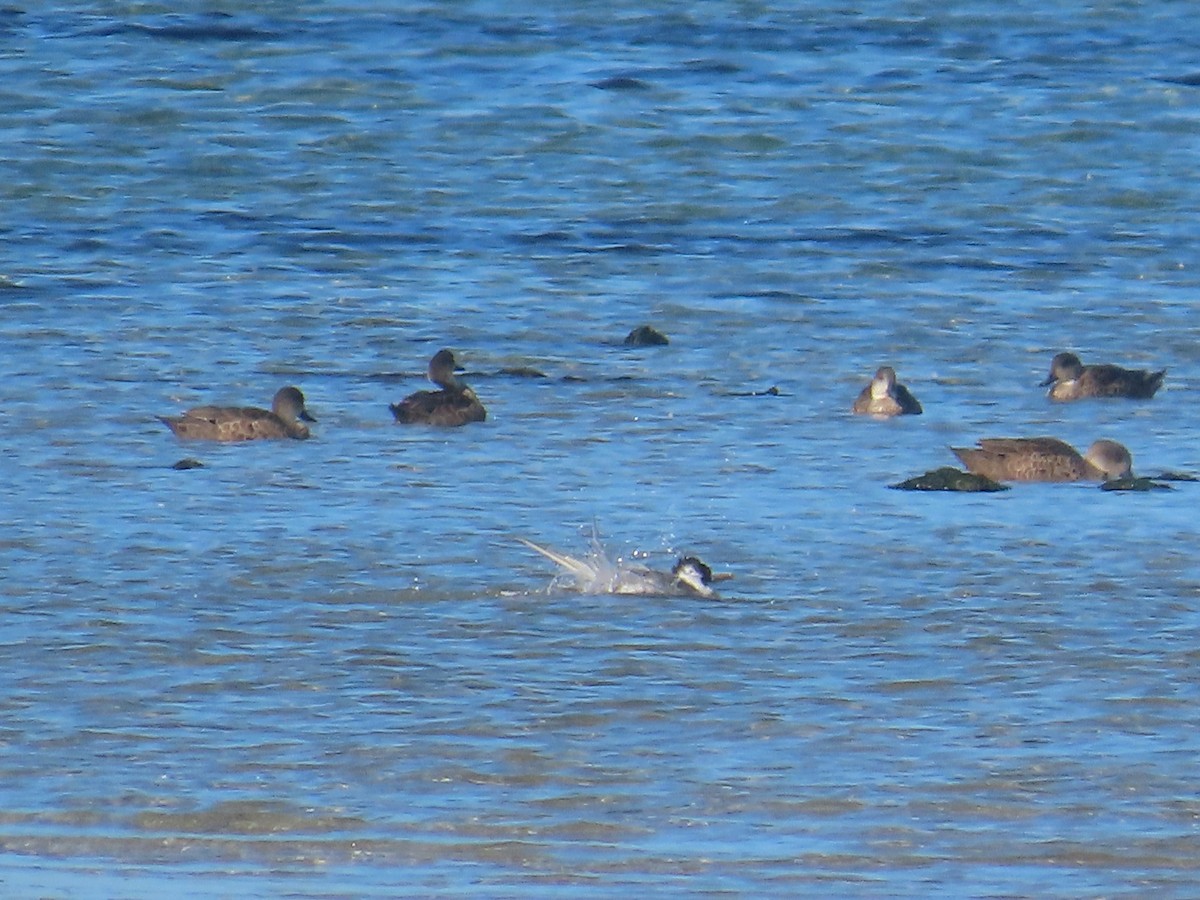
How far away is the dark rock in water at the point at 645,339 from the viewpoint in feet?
50.9

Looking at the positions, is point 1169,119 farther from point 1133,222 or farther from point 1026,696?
point 1026,696

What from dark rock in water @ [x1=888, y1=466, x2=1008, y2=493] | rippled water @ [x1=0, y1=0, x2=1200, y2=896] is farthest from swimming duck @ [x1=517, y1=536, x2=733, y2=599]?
dark rock in water @ [x1=888, y1=466, x2=1008, y2=493]

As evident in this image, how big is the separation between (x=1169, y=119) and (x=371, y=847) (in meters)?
Result: 20.6

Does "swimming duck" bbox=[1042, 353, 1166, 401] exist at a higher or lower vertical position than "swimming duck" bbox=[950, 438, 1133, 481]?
lower

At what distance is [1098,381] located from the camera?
13.9 metres

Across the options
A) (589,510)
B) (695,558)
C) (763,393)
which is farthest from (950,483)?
(763,393)

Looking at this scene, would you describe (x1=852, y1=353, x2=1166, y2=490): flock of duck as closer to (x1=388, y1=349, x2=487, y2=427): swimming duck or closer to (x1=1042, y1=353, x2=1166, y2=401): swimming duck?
(x1=1042, y1=353, x2=1166, y2=401): swimming duck

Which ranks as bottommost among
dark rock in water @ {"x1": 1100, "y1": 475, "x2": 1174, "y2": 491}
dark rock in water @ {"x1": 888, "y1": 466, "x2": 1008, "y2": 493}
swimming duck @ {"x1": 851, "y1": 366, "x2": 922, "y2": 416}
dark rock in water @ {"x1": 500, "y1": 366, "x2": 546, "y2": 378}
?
dark rock in water @ {"x1": 500, "y1": 366, "x2": 546, "y2": 378}

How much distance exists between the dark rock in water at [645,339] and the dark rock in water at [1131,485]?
14.8 ft

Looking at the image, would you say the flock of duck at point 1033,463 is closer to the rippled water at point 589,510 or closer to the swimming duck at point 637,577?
the rippled water at point 589,510

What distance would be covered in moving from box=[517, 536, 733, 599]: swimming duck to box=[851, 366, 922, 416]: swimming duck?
Result: 350 cm

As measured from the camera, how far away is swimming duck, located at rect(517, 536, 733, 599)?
30.6 ft

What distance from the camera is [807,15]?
32.5m

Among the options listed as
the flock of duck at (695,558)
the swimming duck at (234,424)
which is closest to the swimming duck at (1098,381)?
the flock of duck at (695,558)
